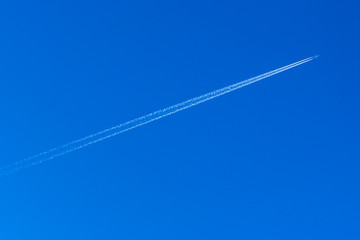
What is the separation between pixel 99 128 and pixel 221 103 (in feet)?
9.56

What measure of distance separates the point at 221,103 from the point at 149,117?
173cm

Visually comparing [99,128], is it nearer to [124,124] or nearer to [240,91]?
[124,124]

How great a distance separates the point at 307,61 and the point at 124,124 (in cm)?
450

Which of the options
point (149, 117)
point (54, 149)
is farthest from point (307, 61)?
point (54, 149)

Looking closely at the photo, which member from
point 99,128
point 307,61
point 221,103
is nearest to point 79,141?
point 99,128

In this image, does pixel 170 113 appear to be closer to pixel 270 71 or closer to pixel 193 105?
pixel 193 105

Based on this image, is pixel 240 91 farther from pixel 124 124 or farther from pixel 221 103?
pixel 124 124

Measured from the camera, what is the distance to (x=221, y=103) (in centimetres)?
1016

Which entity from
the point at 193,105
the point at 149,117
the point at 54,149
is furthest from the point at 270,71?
the point at 54,149

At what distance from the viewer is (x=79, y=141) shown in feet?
33.6

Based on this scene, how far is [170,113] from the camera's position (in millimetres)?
10258

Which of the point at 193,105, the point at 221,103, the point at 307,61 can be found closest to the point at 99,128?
the point at 193,105

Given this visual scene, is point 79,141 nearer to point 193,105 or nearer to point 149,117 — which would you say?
point 149,117

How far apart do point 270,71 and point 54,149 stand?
5.40 metres
